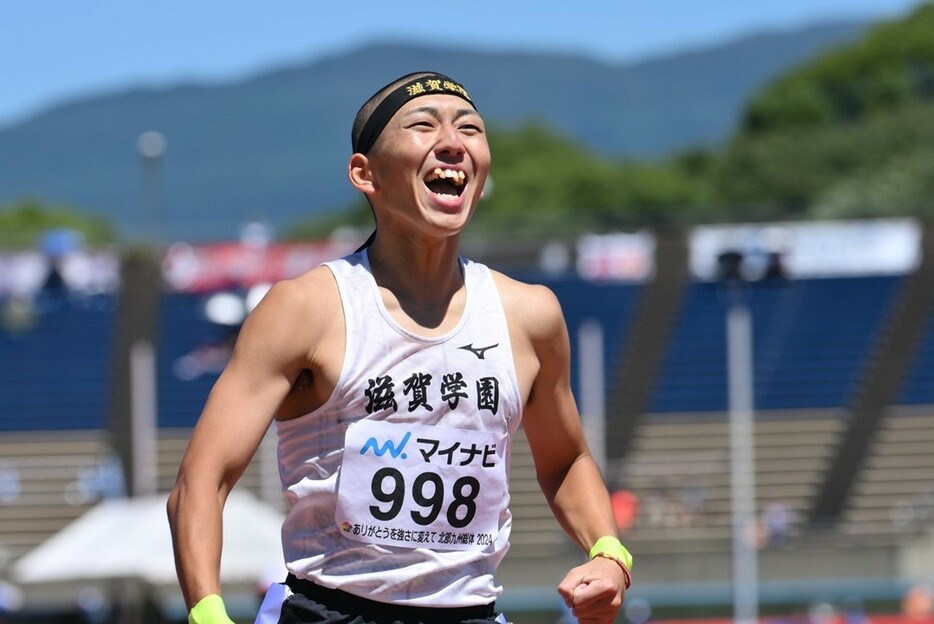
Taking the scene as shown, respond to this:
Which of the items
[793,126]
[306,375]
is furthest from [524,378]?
[793,126]

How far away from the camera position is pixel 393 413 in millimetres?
3703

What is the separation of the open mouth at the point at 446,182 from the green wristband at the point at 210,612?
3.11ft

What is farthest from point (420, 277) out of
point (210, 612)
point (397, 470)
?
point (210, 612)

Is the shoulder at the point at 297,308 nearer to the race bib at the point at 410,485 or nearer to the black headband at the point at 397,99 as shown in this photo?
the race bib at the point at 410,485

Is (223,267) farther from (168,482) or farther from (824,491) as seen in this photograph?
(824,491)

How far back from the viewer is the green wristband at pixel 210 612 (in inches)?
136

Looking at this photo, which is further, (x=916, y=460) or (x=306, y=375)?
(x=916, y=460)

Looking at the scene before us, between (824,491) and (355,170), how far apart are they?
25679mm

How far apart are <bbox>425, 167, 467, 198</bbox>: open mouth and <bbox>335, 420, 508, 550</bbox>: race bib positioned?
0.49m

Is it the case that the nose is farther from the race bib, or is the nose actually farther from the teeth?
the race bib

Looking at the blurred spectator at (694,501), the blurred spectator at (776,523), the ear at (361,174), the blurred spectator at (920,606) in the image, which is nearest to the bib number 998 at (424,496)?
the ear at (361,174)

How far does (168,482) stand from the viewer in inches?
1182

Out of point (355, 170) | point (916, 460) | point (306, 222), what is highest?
point (306, 222)

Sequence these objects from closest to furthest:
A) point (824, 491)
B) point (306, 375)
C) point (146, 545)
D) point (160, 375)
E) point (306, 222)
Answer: point (306, 375), point (146, 545), point (824, 491), point (160, 375), point (306, 222)
